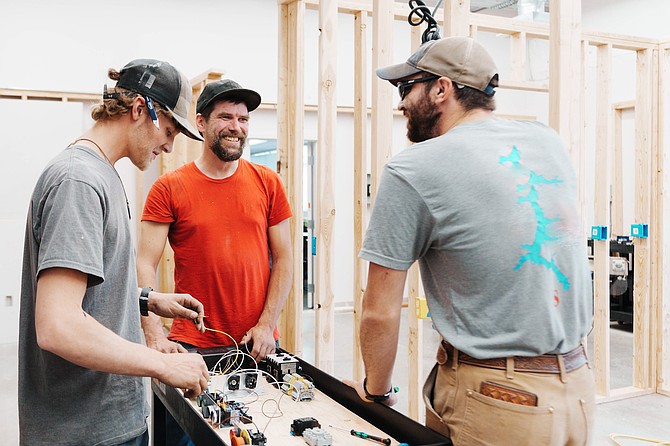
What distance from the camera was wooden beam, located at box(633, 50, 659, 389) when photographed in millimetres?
5234

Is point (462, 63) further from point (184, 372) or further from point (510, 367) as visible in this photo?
point (184, 372)

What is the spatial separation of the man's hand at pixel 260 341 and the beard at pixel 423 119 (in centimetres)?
117

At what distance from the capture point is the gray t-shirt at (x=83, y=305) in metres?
1.48

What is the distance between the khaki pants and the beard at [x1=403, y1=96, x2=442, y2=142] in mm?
591

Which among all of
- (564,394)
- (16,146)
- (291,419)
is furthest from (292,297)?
(16,146)

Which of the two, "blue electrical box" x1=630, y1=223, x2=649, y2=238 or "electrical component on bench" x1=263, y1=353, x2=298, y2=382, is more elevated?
"blue electrical box" x1=630, y1=223, x2=649, y2=238

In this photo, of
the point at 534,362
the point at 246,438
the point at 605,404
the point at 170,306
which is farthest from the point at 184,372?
the point at 605,404

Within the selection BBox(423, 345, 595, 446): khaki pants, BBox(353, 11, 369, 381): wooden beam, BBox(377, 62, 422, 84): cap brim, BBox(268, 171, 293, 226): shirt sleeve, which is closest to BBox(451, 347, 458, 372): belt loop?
BBox(423, 345, 595, 446): khaki pants

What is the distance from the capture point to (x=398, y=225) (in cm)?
158

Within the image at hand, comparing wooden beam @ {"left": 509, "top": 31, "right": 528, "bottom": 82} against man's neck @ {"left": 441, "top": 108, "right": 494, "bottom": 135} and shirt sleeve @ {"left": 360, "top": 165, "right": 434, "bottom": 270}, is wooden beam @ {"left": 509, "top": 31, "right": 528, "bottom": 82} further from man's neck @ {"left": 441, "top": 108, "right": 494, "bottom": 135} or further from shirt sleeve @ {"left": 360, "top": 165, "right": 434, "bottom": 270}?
shirt sleeve @ {"left": 360, "top": 165, "right": 434, "bottom": 270}

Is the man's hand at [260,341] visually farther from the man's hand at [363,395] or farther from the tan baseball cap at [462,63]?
the tan baseball cap at [462,63]

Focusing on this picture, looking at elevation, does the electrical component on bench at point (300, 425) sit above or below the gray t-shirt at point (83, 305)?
below

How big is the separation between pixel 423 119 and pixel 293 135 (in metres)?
2.02

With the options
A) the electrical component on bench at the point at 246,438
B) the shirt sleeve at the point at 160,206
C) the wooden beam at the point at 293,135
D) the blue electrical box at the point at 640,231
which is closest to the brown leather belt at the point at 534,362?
the electrical component on bench at the point at 246,438
